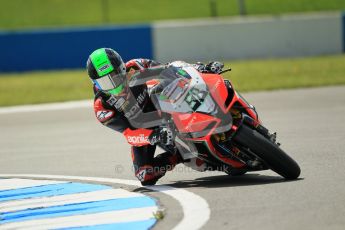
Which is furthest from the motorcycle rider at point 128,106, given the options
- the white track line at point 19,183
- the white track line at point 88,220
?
the white track line at point 19,183

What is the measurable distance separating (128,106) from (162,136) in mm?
610

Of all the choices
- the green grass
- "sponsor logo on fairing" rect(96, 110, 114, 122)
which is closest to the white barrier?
the green grass

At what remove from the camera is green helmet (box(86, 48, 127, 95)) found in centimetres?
726

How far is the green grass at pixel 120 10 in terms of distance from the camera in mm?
26094

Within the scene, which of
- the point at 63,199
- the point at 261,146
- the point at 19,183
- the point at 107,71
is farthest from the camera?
the point at 19,183

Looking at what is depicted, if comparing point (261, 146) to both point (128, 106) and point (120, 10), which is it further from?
point (120, 10)

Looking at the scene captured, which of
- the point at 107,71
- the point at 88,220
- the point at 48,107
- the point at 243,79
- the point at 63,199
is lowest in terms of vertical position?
the point at 243,79

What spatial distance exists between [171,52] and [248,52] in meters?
2.34

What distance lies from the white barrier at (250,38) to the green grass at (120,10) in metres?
2.20

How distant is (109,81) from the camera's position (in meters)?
7.29

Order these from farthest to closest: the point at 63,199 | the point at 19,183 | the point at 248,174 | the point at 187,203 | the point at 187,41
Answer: the point at 187,41 → the point at 19,183 → the point at 248,174 → the point at 63,199 → the point at 187,203

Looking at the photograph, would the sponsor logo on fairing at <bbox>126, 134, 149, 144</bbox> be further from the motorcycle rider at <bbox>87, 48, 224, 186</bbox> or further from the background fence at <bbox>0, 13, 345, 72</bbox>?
the background fence at <bbox>0, 13, 345, 72</bbox>

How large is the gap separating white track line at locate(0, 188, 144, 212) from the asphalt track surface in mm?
265

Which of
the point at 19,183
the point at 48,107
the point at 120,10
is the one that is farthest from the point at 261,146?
the point at 120,10
